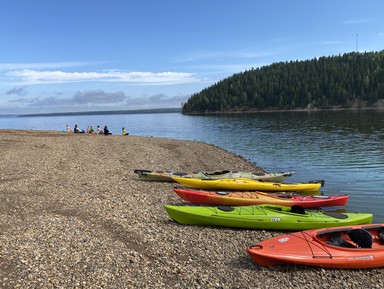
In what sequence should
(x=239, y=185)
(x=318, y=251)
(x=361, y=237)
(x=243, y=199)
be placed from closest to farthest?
(x=318, y=251) → (x=361, y=237) → (x=243, y=199) → (x=239, y=185)

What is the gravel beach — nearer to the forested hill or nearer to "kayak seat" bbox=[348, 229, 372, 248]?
"kayak seat" bbox=[348, 229, 372, 248]

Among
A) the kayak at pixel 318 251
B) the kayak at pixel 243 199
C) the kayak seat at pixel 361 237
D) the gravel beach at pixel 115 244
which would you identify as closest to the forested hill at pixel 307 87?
the kayak at pixel 243 199

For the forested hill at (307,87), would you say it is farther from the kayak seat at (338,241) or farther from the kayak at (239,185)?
the kayak seat at (338,241)

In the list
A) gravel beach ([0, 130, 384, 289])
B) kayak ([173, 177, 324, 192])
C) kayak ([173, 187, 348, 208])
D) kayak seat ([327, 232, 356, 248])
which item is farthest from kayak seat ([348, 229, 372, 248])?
kayak ([173, 177, 324, 192])

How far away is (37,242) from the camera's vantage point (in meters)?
9.88

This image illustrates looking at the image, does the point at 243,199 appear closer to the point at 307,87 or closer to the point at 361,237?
the point at 361,237

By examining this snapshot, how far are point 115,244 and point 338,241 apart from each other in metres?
7.37

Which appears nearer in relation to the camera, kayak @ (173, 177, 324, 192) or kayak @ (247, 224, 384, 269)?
kayak @ (247, 224, 384, 269)

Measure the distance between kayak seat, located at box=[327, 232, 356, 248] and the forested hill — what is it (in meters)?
151

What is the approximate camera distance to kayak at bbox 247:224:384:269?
9.66m

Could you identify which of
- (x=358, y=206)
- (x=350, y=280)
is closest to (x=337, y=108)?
(x=358, y=206)

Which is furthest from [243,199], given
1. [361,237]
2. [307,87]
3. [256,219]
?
[307,87]

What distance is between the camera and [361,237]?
1059 cm

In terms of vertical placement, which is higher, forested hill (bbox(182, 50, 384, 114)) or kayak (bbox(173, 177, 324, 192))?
forested hill (bbox(182, 50, 384, 114))
